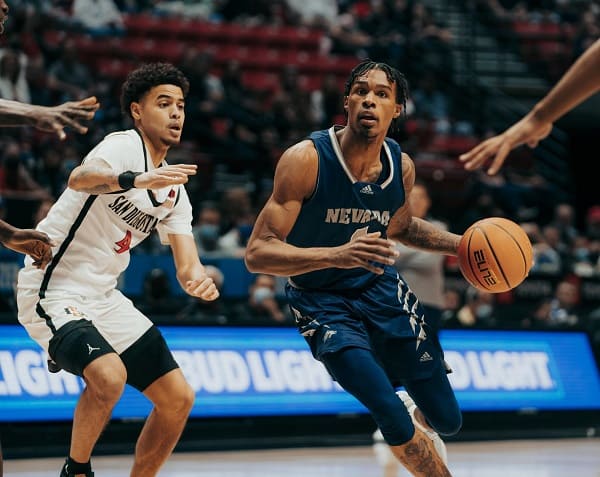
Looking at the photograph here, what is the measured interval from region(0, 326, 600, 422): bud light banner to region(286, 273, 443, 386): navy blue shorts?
11.8ft

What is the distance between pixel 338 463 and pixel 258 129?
713 centimetres

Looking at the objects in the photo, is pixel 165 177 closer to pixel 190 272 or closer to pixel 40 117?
pixel 40 117

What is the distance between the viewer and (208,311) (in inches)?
384

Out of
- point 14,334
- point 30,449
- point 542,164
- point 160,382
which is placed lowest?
point 542,164

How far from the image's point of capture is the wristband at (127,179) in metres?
5.00

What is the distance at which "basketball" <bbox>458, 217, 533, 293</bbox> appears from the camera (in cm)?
539

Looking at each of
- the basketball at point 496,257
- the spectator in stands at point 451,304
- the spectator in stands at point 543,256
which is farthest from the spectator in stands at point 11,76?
the basketball at point 496,257

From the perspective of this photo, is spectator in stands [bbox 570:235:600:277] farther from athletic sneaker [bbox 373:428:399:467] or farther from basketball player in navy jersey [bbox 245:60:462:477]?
basketball player in navy jersey [bbox 245:60:462:477]

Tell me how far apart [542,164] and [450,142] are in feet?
6.24

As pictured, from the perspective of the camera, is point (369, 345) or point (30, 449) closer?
point (369, 345)

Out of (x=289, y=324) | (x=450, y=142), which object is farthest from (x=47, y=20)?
(x=289, y=324)

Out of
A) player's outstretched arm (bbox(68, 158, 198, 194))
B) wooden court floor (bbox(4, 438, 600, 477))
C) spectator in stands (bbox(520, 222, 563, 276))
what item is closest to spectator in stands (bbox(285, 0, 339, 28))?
spectator in stands (bbox(520, 222, 563, 276))

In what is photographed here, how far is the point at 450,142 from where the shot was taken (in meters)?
17.0

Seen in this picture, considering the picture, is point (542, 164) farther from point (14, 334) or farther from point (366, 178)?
point (366, 178)
